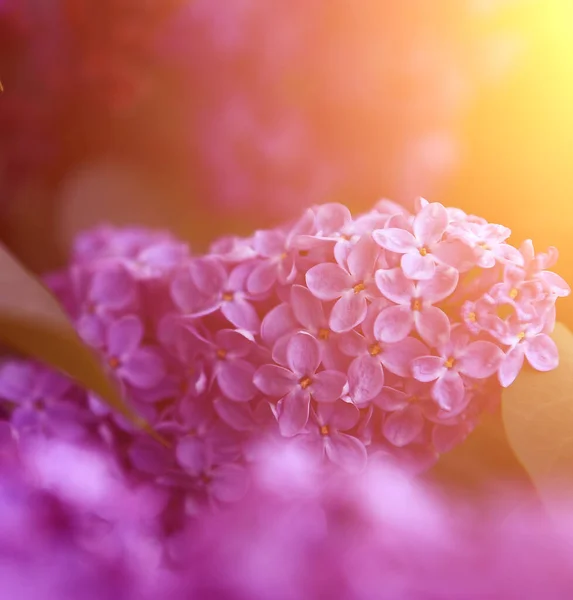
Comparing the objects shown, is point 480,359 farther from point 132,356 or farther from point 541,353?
point 132,356

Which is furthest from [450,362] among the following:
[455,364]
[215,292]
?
[215,292]

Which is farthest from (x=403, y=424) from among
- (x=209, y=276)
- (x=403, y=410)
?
(x=209, y=276)

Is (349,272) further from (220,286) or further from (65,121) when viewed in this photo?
(65,121)

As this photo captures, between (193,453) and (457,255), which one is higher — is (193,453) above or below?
below

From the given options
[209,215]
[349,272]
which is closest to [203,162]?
[209,215]

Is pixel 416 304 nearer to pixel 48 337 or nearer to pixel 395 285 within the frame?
pixel 395 285
